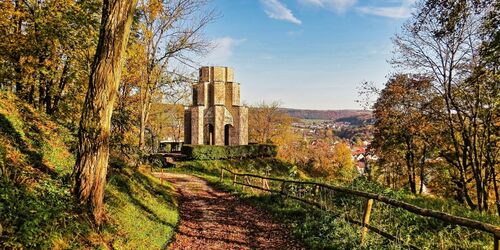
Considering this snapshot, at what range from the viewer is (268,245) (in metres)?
7.72

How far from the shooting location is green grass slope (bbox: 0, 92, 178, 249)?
4048 millimetres

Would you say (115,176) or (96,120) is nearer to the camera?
(96,120)

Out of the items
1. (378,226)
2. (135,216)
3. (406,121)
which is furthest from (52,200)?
(406,121)

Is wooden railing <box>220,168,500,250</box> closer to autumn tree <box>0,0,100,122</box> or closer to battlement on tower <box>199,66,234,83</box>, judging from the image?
autumn tree <box>0,0,100,122</box>

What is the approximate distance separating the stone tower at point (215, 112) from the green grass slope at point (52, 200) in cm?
2601

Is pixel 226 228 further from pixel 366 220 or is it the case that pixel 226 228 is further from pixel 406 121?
pixel 406 121

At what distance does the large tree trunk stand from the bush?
85.3ft

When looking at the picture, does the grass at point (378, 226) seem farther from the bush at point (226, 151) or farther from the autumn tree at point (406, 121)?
the bush at point (226, 151)

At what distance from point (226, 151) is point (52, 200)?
1128 inches

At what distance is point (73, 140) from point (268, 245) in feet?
21.6

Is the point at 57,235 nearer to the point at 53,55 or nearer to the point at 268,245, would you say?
the point at 268,245

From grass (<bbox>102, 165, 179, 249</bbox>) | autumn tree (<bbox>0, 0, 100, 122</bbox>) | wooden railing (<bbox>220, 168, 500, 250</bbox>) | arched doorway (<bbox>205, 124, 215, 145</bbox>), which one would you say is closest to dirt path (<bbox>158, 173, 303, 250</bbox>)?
grass (<bbox>102, 165, 179, 249</bbox>)

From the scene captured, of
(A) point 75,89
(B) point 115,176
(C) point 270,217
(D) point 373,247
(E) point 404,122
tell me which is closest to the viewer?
(D) point 373,247

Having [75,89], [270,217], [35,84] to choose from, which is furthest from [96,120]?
[75,89]
